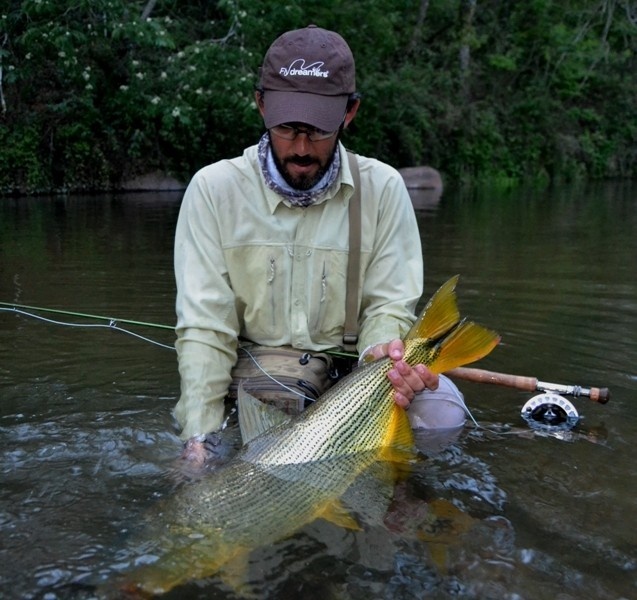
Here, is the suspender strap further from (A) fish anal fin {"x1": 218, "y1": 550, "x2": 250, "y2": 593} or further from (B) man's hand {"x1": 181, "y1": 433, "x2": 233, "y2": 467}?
(A) fish anal fin {"x1": 218, "y1": 550, "x2": 250, "y2": 593}

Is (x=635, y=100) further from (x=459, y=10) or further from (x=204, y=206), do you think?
(x=204, y=206)

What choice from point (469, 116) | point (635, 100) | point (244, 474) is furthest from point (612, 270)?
point (635, 100)

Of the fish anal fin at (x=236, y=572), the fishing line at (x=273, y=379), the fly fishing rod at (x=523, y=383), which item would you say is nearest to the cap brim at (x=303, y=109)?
the fishing line at (x=273, y=379)

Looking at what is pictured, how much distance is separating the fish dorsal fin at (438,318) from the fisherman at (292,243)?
0.37 feet

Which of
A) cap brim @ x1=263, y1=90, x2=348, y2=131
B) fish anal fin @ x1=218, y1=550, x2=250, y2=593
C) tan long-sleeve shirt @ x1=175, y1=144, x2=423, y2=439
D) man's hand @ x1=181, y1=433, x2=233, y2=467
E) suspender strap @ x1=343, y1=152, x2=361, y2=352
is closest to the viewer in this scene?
fish anal fin @ x1=218, y1=550, x2=250, y2=593

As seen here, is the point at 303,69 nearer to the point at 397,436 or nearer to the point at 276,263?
the point at 276,263

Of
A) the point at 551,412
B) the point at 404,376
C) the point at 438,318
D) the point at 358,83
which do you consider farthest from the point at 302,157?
the point at 358,83

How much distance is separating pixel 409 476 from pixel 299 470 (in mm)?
667

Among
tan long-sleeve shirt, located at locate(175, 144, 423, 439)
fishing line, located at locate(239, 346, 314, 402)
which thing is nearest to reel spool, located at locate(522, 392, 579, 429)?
tan long-sleeve shirt, located at locate(175, 144, 423, 439)

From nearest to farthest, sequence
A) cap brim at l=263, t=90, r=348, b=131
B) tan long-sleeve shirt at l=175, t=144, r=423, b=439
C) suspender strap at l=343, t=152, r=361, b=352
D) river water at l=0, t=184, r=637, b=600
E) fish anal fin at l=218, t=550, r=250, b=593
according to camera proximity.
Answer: fish anal fin at l=218, t=550, r=250, b=593
river water at l=0, t=184, r=637, b=600
cap brim at l=263, t=90, r=348, b=131
tan long-sleeve shirt at l=175, t=144, r=423, b=439
suspender strap at l=343, t=152, r=361, b=352

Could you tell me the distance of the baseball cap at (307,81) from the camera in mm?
3566

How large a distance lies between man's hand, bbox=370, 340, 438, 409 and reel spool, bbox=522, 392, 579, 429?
130cm

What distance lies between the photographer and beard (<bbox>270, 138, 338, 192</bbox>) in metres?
3.76

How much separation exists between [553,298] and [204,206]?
508 cm
